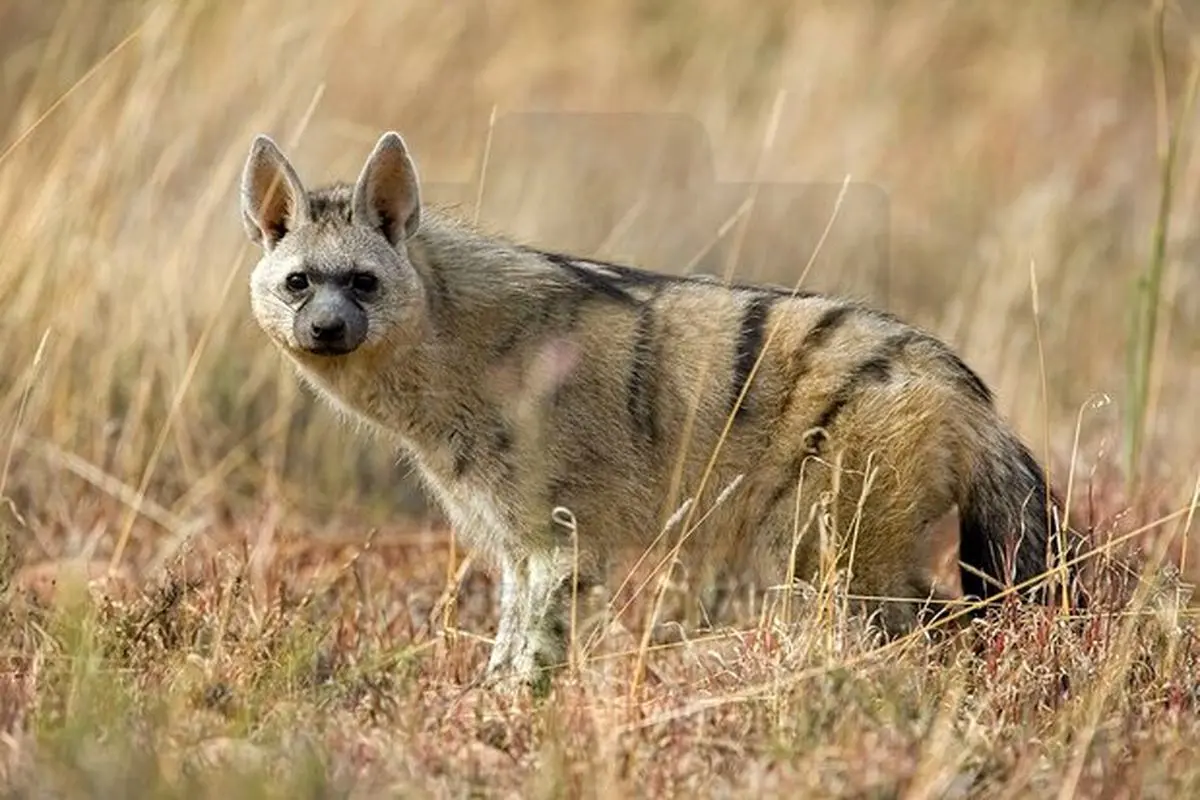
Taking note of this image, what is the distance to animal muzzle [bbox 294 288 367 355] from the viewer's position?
5.77 meters

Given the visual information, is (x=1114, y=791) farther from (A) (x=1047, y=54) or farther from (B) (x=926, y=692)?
(A) (x=1047, y=54)

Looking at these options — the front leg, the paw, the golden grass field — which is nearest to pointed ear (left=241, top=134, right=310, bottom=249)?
the golden grass field

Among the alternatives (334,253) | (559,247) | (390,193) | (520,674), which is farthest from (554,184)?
(520,674)

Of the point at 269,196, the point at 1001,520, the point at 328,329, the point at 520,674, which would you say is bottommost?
the point at 520,674

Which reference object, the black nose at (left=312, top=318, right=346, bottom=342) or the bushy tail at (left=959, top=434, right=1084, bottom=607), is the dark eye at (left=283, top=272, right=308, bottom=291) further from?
the bushy tail at (left=959, top=434, right=1084, bottom=607)

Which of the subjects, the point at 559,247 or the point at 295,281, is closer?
the point at 295,281

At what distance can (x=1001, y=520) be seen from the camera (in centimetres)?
600

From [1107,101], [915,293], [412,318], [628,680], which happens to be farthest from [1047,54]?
[628,680]

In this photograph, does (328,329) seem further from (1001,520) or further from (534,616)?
(1001,520)

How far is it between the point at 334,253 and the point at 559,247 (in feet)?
14.8

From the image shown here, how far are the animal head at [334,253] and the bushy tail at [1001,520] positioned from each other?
160 cm

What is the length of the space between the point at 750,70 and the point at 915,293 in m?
2.41

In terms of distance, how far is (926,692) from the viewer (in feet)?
16.3

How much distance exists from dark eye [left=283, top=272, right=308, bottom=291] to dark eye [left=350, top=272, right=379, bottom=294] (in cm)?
14
